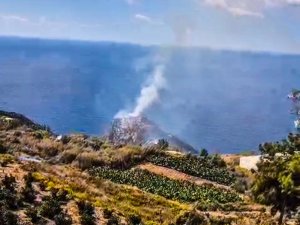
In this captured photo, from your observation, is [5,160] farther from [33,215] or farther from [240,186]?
[240,186]

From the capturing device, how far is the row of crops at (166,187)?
40.4m

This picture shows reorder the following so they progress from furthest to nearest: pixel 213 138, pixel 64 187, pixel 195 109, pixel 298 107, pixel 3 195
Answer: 1. pixel 195 109
2. pixel 213 138
3. pixel 298 107
4. pixel 64 187
5. pixel 3 195

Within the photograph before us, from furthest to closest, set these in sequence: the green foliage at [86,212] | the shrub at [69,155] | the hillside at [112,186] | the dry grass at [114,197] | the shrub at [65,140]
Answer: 1. the shrub at [65,140]
2. the shrub at [69,155]
3. the dry grass at [114,197]
4. the hillside at [112,186]
5. the green foliage at [86,212]

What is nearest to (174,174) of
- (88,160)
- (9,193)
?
(88,160)

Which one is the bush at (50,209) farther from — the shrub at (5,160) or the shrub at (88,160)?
the shrub at (88,160)

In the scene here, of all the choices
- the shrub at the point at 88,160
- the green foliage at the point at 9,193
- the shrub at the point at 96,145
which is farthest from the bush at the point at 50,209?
the shrub at the point at 96,145

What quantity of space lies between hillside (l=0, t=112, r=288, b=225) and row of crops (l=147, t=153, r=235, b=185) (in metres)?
0.09

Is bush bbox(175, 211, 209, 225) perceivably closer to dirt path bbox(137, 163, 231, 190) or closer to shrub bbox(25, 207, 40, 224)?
shrub bbox(25, 207, 40, 224)

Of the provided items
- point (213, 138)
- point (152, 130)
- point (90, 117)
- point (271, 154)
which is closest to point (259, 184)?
point (271, 154)

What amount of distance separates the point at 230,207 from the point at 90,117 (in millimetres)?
130529

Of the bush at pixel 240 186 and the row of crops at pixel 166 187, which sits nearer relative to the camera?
the row of crops at pixel 166 187

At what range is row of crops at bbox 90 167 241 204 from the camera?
40.4 metres

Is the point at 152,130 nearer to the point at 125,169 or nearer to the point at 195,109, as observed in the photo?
the point at 125,169

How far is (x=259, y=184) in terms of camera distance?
2864 cm
